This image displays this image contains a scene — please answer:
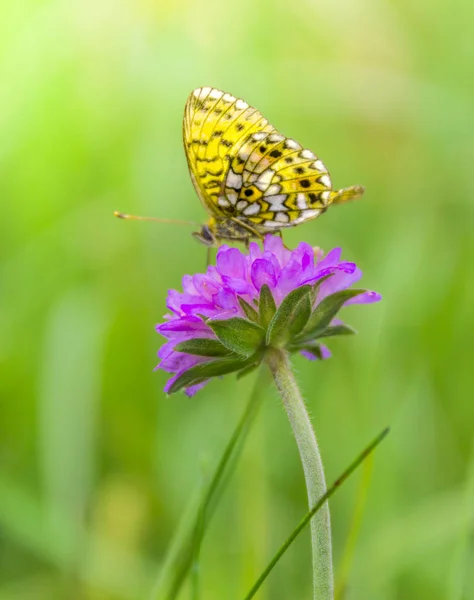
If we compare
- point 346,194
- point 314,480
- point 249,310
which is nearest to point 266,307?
point 249,310

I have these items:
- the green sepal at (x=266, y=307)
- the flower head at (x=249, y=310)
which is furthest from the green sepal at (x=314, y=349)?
the green sepal at (x=266, y=307)

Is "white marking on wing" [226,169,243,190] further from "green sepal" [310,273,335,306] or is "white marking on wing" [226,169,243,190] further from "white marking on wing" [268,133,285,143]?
"green sepal" [310,273,335,306]

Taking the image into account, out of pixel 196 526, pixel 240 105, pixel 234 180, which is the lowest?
pixel 196 526

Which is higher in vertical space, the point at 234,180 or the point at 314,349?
the point at 234,180

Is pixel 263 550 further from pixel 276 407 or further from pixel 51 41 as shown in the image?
pixel 51 41

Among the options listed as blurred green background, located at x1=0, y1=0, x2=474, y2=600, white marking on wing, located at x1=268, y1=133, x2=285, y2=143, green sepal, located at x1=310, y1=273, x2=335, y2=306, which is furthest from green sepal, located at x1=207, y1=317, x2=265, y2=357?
white marking on wing, located at x1=268, y1=133, x2=285, y2=143

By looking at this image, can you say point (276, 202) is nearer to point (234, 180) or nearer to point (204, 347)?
point (234, 180)

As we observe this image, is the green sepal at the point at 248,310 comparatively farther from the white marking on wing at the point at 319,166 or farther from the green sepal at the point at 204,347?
the white marking on wing at the point at 319,166
